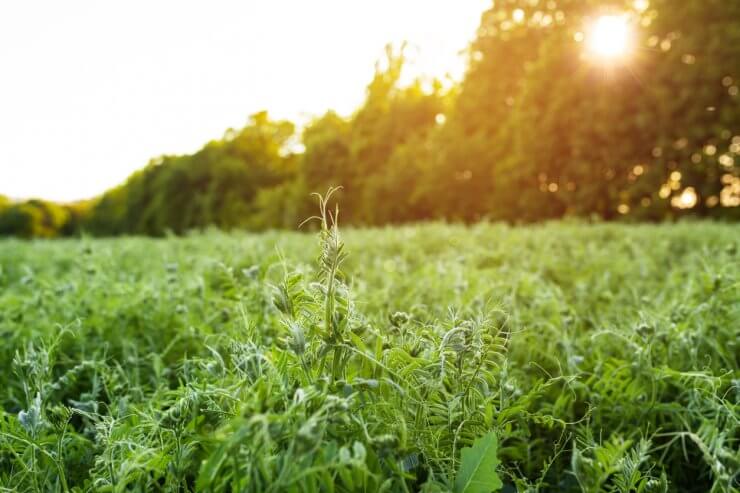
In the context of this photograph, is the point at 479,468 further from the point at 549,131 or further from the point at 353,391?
the point at 549,131

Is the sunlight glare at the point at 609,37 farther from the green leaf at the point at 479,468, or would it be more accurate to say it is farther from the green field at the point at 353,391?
the green leaf at the point at 479,468

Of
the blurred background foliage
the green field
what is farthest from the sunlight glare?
the green field

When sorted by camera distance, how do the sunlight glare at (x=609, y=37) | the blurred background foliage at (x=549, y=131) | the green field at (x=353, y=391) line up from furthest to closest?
the sunlight glare at (x=609, y=37)
the blurred background foliage at (x=549, y=131)
the green field at (x=353, y=391)

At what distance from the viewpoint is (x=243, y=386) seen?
1158 millimetres

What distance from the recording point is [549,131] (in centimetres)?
2703

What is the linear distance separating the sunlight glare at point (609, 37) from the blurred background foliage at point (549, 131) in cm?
50

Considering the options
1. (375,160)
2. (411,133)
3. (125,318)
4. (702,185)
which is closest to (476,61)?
(411,133)

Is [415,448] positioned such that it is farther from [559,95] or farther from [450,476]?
[559,95]

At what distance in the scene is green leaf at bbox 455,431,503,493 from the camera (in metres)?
1.12

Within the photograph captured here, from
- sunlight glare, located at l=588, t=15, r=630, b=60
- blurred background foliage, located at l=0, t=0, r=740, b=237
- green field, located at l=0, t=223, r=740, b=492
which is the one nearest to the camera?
green field, located at l=0, t=223, r=740, b=492

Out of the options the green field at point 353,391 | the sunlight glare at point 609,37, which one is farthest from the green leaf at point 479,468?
the sunlight glare at point 609,37

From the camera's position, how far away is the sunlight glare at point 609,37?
26.0 metres

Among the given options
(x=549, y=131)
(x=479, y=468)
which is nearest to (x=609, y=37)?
(x=549, y=131)

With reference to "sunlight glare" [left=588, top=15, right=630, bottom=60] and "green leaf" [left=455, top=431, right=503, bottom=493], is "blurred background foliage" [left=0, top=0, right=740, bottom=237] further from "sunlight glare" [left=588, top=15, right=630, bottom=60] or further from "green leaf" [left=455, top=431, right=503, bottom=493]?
"green leaf" [left=455, top=431, right=503, bottom=493]
